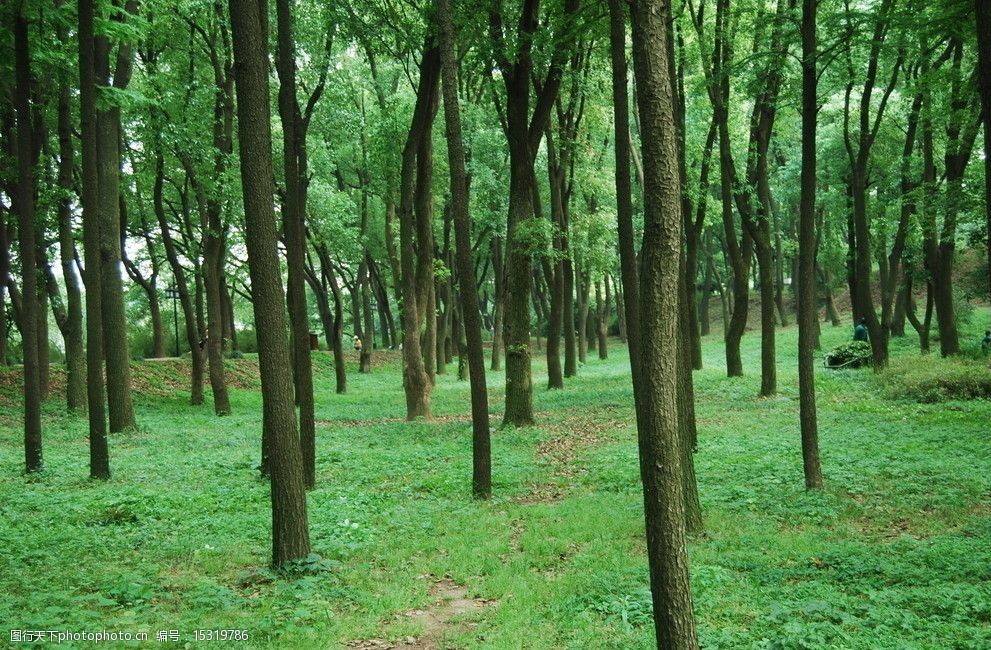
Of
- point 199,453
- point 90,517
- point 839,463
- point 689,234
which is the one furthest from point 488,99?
point 90,517

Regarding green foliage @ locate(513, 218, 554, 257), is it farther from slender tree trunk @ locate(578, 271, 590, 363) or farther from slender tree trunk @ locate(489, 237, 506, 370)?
slender tree trunk @ locate(578, 271, 590, 363)

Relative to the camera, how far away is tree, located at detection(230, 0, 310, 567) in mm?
6879

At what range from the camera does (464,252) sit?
32.9 feet

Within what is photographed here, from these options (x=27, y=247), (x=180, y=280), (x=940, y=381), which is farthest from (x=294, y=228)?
(x=940, y=381)

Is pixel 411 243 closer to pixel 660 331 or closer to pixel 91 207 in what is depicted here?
pixel 91 207

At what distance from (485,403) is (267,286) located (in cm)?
415

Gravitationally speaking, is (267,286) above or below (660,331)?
above

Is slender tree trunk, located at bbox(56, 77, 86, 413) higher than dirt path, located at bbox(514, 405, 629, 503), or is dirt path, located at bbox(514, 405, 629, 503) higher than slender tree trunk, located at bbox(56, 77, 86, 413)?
slender tree trunk, located at bbox(56, 77, 86, 413)

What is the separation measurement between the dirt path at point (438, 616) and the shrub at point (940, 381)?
14.2 metres

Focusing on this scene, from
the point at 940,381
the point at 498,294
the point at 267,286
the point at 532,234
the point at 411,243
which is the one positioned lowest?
the point at 940,381

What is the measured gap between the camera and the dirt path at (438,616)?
18.2 feet

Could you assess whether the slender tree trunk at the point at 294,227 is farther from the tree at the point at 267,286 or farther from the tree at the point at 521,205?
the tree at the point at 521,205

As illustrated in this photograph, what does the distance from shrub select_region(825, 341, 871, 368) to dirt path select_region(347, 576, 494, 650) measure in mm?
21057

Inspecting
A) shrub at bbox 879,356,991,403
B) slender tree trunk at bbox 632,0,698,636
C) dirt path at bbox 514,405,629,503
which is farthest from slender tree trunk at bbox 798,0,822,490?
shrub at bbox 879,356,991,403
